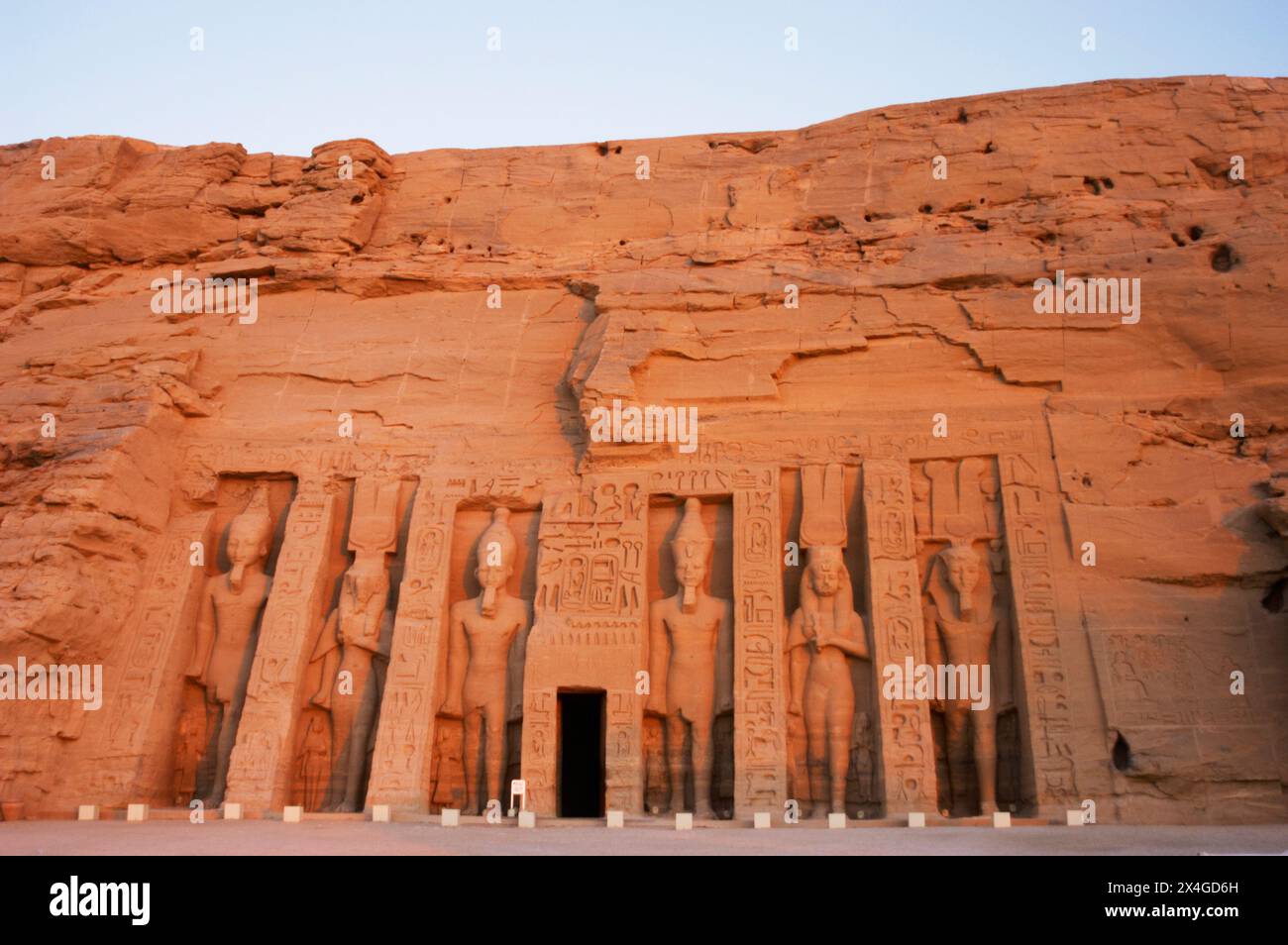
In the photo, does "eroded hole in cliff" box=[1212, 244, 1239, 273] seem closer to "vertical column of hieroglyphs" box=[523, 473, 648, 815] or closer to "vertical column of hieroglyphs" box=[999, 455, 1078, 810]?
"vertical column of hieroglyphs" box=[999, 455, 1078, 810]

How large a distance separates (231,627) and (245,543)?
2.68 ft

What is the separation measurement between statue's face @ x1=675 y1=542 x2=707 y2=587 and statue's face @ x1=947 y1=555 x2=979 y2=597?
7.20ft

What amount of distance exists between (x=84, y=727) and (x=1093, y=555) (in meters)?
9.06

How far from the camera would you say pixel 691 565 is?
454 inches

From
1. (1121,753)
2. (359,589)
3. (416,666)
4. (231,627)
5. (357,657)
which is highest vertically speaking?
(359,589)

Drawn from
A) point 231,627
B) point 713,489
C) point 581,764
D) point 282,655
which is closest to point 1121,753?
point 713,489

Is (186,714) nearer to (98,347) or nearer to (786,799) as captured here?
(98,347)

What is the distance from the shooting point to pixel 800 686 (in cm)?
1122

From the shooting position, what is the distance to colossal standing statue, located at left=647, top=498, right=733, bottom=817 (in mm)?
11227

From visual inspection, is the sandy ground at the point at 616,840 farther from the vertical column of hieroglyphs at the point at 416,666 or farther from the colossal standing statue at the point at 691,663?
the colossal standing statue at the point at 691,663

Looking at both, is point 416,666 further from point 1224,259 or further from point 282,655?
Answer: point 1224,259

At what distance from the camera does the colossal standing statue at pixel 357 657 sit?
1182 centimetres

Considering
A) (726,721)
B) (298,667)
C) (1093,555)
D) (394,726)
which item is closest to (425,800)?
(394,726)

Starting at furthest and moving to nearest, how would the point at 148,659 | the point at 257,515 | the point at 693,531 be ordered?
1. the point at 257,515
2. the point at 148,659
3. the point at 693,531
